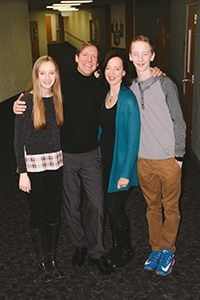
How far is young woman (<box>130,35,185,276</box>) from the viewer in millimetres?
2232

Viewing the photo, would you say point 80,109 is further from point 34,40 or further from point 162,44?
point 34,40

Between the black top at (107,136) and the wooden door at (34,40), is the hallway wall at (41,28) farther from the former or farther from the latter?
the black top at (107,136)

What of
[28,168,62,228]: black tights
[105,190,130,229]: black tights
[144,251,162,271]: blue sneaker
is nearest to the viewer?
[28,168,62,228]: black tights

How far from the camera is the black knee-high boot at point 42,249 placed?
2510 millimetres

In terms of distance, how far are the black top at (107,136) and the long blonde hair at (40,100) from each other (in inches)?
11.3

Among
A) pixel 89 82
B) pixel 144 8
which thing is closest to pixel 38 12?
pixel 144 8

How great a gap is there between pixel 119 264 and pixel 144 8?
15578 millimetres

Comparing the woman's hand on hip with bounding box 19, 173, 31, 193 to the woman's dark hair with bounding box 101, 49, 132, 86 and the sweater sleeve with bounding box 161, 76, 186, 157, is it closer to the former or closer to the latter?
the woman's dark hair with bounding box 101, 49, 132, 86

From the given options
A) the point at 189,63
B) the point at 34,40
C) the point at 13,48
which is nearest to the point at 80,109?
the point at 189,63

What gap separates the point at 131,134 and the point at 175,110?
0.32 metres

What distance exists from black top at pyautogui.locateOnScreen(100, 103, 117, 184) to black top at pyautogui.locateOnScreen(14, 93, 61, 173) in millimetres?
309

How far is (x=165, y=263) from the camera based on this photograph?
2533 mm

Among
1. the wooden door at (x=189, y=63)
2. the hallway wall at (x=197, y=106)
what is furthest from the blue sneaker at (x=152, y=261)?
the wooden door at (x=189, y=63)

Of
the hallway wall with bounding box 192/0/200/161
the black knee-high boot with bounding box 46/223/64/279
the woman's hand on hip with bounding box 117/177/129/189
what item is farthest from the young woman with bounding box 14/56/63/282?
the hallway wall with bounding box 192/0/200/161
